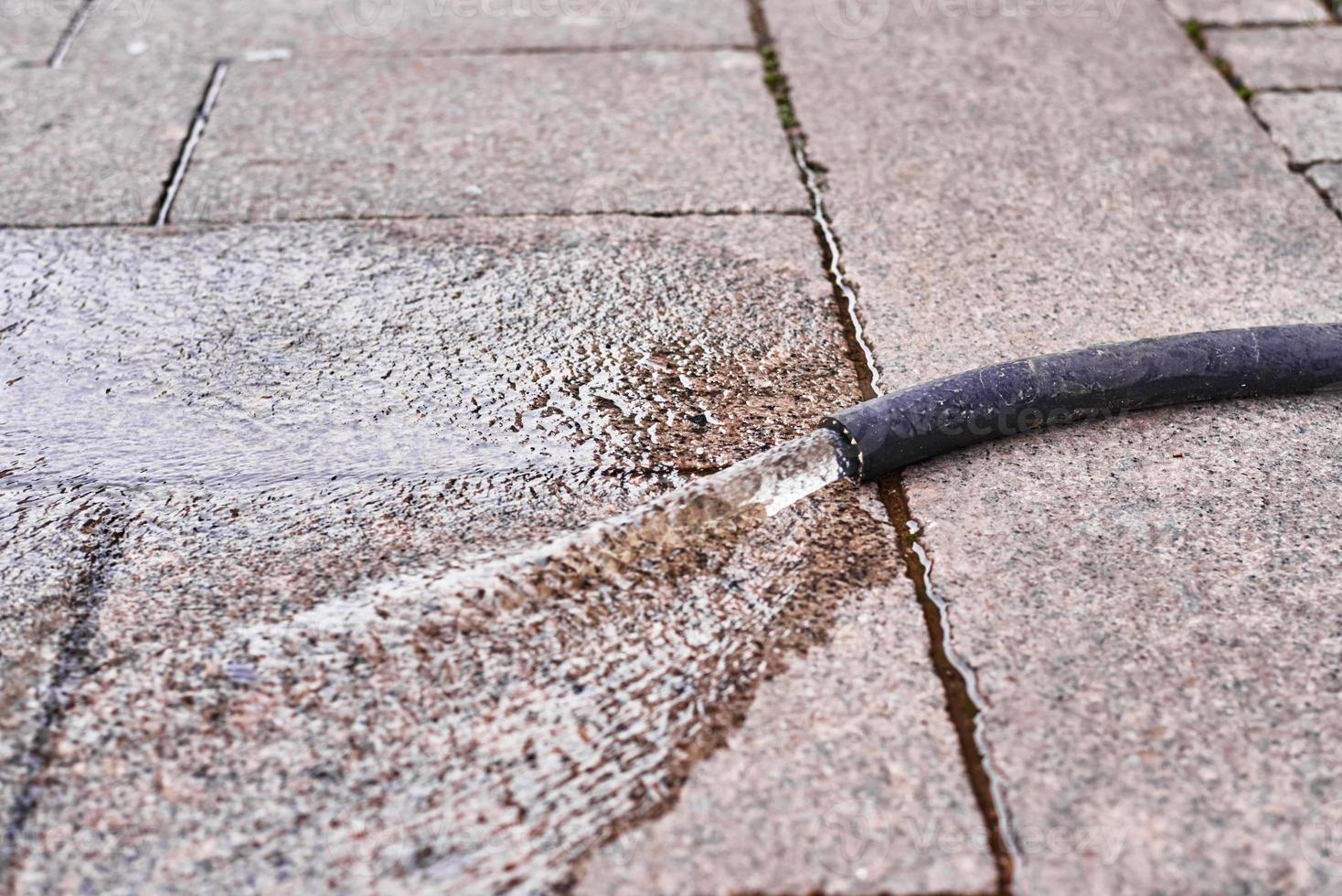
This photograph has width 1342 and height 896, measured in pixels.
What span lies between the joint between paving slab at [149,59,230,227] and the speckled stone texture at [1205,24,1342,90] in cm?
263

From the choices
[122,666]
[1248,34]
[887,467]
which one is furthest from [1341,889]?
[1248,34]

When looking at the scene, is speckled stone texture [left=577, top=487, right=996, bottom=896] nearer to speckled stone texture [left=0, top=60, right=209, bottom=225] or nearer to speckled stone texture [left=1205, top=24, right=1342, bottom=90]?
speckled stone texture [left=0, top=60, right=209, bottom=225]

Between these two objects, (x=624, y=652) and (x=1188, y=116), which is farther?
(x=1188, y=116)

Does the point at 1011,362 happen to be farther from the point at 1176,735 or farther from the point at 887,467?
the point at 1176,735

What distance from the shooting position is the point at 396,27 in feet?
11.6

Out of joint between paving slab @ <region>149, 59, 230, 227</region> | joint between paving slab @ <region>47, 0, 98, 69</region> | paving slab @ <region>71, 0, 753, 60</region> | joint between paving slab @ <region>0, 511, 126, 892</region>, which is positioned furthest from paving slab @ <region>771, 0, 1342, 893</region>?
joint between paving slab @ <region>47, 0, 98, 69</region>

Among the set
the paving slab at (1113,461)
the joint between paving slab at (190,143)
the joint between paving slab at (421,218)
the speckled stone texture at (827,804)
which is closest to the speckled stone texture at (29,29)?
the joint between paving slab at (190,143)

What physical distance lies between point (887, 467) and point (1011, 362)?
1.02ft

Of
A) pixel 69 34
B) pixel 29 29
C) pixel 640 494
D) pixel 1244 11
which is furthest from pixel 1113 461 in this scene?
pixel 29 29

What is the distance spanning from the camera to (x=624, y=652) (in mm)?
1641

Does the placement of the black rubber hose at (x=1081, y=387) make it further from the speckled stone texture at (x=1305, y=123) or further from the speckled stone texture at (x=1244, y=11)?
the speckled stone texture at (x=1244, y=11)

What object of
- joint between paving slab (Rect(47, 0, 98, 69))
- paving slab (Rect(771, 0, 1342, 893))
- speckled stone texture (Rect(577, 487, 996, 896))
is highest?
joint between paving slab (Rect(47, 0, 98, 69))

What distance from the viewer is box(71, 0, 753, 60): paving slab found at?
3391 millimetres

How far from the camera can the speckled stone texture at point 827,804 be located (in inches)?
53.6
